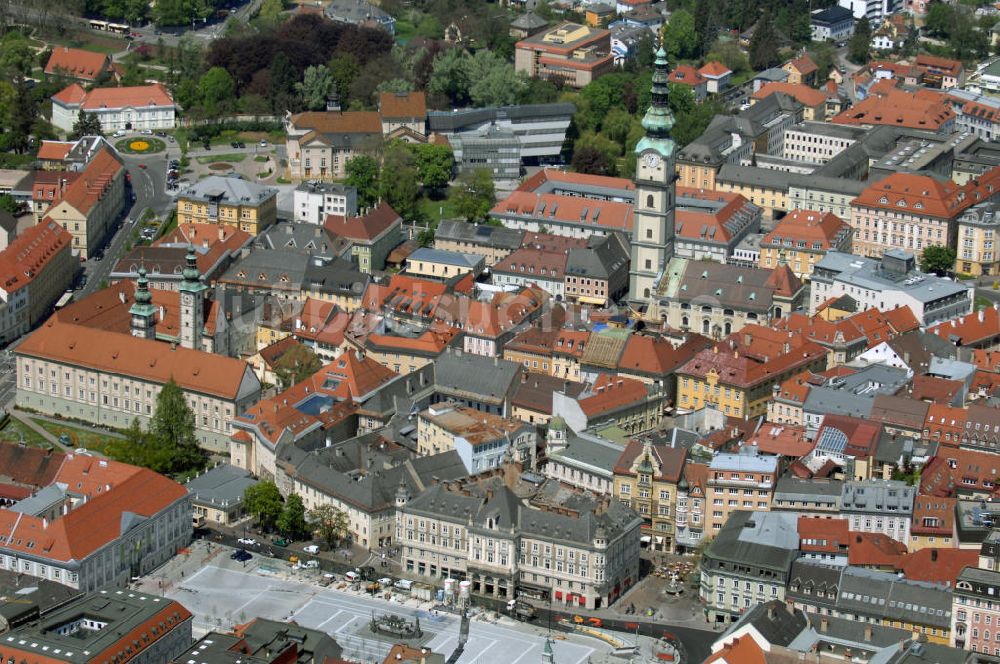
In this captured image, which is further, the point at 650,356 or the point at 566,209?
the point at 566,209

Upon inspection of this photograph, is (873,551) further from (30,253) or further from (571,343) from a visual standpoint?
(30,253)

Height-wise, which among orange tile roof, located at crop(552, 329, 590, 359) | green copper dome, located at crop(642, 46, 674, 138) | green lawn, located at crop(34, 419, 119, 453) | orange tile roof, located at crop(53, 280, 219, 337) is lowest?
green lawn, located at crop(34, 419, 119, 453)

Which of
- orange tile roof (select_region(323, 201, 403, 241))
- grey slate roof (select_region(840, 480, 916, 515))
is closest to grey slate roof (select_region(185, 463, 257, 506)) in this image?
orange tile roof (select_region(323, 201, 403, 241))

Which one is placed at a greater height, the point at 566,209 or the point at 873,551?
the point at 566,209

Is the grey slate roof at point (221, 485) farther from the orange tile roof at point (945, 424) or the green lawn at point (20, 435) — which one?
the orange tile roof at point (945, 424)

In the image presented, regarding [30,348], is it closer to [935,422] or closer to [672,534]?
[672,534]

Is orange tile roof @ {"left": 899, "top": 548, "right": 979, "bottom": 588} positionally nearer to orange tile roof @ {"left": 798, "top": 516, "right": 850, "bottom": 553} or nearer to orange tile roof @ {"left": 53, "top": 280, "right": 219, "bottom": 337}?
orange tile roof @ {"left": 798, "top": 516, "right": 850, "bottom": 553}

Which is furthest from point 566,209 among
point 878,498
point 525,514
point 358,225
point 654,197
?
point 878,498

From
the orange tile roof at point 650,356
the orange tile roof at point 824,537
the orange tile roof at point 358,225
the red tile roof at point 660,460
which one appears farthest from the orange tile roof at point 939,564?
the orange tile roof at point 358,225
